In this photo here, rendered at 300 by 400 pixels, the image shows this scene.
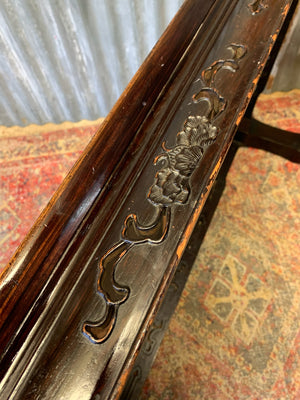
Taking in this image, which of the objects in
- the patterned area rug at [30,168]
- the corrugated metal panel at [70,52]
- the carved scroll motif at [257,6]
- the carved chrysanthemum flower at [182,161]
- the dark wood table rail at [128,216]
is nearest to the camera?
the dark wood table rail at [128,216]

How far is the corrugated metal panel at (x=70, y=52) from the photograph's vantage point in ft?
5.69

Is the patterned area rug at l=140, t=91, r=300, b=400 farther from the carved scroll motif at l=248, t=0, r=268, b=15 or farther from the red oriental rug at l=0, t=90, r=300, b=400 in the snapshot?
the carved scroll motif at l=248, t=0, r=268, b=15

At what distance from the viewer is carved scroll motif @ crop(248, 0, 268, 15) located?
825 mm

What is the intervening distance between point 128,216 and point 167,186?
10 cm

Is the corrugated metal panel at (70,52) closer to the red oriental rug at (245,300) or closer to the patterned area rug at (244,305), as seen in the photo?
the red oriental rug at (245,300)

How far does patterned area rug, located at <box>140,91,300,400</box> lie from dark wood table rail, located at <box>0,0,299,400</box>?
3.13 feet

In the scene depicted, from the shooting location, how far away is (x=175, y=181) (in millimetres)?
609

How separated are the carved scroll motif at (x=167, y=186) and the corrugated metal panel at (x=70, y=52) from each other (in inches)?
50.9

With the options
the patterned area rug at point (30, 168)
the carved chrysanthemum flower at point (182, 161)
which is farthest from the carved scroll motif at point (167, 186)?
the patterned area rug at point (30, 168)

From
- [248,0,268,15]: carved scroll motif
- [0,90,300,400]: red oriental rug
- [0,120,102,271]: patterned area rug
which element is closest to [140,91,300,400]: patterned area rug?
[0,90,300,400]: red oriental rug

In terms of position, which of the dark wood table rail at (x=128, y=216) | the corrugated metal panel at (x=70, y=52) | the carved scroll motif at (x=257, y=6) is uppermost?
the corrugated metal panel at (x=70, y=52)

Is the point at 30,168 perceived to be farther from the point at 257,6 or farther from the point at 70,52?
the point at 257,6

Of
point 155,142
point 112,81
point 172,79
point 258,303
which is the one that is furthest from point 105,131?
point 112,81

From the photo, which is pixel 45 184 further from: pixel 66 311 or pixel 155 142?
pixel 66 311
